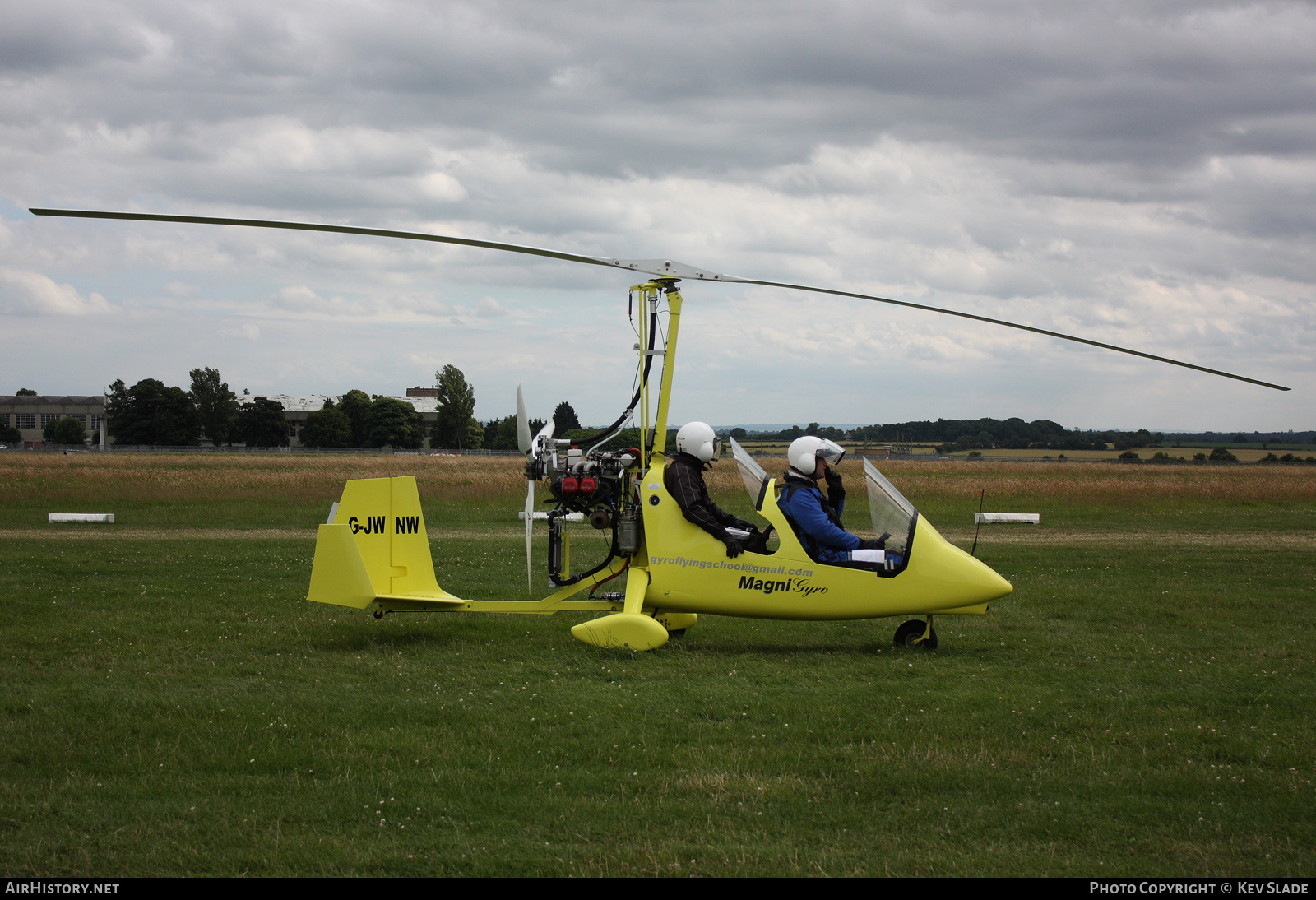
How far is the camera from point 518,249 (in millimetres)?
7438

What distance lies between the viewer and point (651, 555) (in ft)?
29.9

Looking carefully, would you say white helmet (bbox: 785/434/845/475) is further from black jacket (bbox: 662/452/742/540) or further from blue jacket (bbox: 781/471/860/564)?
black jacket (bbox: 662/452/742/540)

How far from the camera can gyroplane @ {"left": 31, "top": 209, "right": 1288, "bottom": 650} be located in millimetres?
8789

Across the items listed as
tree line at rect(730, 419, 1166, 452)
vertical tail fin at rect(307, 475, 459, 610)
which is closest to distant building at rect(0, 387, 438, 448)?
tree line at rect(730, 419, 1166, 452)

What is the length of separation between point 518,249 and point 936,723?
4684mm

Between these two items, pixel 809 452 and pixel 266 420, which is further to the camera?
pixel 266 420

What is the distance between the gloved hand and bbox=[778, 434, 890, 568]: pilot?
0.03ft

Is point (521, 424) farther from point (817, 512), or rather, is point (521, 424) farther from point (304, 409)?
point (304, 409)

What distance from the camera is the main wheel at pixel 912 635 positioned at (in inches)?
360

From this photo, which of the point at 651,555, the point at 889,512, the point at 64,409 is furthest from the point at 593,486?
the point at 64,409

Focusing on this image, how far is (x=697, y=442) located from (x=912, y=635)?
285 centimetres

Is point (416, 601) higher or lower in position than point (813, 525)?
lower
